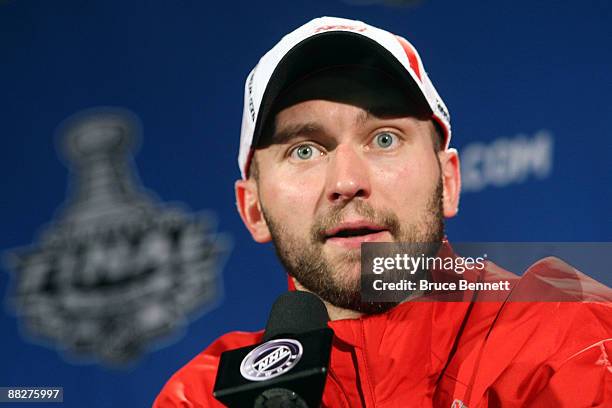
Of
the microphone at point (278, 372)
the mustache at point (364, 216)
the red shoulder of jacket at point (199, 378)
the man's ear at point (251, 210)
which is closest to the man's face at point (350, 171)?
the mustache at point (364, 216)

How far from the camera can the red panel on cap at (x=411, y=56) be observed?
1.26 meters

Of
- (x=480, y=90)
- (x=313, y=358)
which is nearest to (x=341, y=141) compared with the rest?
(x=480, y=90)

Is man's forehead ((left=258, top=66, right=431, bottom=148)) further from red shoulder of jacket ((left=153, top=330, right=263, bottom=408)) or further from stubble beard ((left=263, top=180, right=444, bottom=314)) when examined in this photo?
red shoulder of jacket ((left=153, top=330, right=263, bottom=408))

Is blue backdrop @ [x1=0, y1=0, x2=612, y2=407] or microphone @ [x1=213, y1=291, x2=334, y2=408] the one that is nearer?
microphone @ [x1=213, y1=291, x2=334, y2=408]

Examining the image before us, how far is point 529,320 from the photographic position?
111 cm

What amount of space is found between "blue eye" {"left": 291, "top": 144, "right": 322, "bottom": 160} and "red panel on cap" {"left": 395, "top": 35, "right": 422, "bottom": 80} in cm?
21

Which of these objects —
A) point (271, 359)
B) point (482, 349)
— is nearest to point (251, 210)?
point (482, 349)

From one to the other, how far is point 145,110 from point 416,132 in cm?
58

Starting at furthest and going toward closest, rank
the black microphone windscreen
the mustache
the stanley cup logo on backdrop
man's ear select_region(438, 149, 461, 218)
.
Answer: the stanley cup logo on backdrop < man's ear select_region(438, 149, 461, 218) < the mustache < the black microphone windscreen

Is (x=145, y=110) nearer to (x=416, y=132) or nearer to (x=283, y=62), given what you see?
(x=283, y=62)

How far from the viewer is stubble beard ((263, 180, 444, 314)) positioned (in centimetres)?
120

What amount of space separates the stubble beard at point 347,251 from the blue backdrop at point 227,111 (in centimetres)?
10

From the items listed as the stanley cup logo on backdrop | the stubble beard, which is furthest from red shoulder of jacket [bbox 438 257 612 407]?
the stanley cup logo on backdrop

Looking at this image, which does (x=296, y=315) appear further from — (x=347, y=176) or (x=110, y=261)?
(x=110, y=261)
